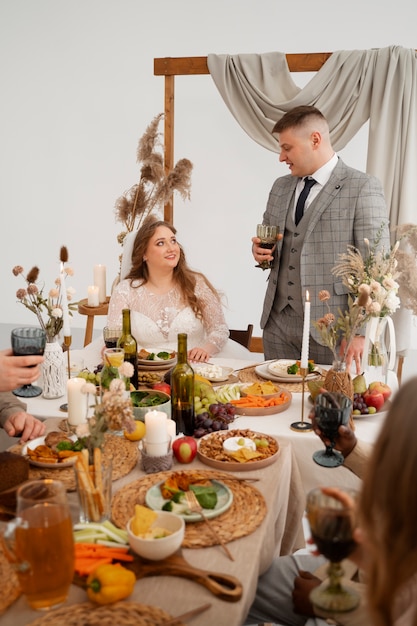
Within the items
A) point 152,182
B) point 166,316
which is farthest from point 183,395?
point 152,182

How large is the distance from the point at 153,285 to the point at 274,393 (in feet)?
4.66

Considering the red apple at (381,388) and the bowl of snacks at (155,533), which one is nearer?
the bowl of snacks at (155,533)

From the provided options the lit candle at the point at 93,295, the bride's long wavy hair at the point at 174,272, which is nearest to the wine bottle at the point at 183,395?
the bride's long wavy hair at the point at 174,272

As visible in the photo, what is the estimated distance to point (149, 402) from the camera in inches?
76.8

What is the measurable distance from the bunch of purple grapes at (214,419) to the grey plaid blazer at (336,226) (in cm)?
115

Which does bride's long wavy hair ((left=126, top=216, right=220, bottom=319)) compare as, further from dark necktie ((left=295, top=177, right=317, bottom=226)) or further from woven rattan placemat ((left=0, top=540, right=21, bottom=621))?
woven rattan placemat ((left=0, top=540, right=21, bottom=621))

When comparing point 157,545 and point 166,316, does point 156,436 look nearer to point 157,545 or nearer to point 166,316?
point 157,545

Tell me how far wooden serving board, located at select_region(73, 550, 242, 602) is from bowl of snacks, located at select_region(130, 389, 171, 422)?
0.70 m

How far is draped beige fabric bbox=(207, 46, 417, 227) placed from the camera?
413cm

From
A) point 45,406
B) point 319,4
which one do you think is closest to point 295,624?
point 45,406

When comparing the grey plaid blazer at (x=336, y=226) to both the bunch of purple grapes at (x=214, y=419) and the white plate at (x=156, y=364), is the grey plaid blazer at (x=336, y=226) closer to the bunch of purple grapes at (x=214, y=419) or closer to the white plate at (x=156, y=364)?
the white plate at (x=156, y=364)

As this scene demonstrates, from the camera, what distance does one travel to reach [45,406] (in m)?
2.19

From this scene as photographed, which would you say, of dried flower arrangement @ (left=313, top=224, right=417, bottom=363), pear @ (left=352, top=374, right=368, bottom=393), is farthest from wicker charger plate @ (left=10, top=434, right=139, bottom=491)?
pear @ (left=352, top=374, right=368, bottom=393)

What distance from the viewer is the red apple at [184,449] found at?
165 cm
